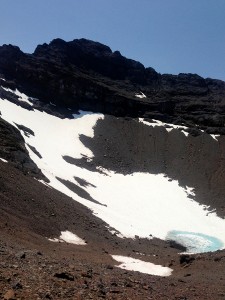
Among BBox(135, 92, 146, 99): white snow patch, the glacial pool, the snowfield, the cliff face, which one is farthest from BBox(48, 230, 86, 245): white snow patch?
BBox(135, 92, 146, 99): white snow patch

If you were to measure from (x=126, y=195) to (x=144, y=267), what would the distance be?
4086cm

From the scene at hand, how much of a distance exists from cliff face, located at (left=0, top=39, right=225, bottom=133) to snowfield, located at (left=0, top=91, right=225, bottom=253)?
20714 millimetres

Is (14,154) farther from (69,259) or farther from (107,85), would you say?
(107,85)

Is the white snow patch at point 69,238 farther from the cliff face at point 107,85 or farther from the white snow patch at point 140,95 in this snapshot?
the white snow patch at point 140,95

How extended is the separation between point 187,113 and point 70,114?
110 ft

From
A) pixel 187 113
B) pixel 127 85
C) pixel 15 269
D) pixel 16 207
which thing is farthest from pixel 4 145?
pixel 127 85

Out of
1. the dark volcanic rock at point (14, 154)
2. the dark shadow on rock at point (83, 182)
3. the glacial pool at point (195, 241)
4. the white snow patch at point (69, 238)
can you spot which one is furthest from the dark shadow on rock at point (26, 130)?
the white snow patch at point (69, 238)

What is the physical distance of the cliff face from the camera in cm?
11400

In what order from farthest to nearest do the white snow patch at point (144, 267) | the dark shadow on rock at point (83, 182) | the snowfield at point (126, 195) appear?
the dark shadow on rock at point (83, 182), the snowfield at point (126, 195), the white snow patch at point (144, 267)

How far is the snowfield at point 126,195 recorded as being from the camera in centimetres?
4956

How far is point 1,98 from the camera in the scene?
3789 inches

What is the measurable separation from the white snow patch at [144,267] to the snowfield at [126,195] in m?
6.58

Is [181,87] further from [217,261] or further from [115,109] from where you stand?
[217,261]

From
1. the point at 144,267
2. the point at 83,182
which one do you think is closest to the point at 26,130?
the point at 83,182
